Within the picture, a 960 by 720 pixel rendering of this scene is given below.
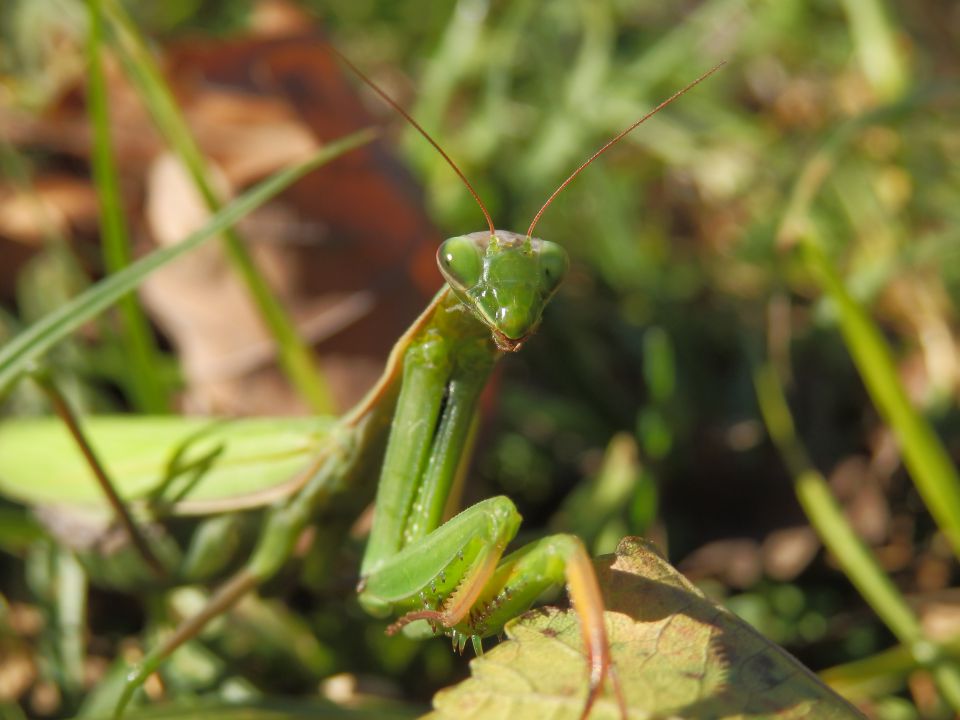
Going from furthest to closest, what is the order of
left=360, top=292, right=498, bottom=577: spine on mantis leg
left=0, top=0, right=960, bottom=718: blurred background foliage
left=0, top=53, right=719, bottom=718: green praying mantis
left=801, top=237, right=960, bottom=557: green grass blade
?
left=0, top=0, right=960, bottom=718: blurred background foliage
left=801, top=237, right=960, bottom=557: green grass blade
left=360, top=292, right=498, bottom=577: spine on mantis leg
left=0, top=53, right=719, bottom=718: green praying mantis

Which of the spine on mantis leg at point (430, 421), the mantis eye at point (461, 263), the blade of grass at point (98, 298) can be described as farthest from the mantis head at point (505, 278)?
the blade of grass at point (98, 298)

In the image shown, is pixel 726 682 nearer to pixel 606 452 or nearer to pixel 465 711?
pixel 465 711

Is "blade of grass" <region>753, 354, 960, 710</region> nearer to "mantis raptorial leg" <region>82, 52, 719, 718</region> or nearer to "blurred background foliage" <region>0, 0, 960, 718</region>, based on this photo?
"blurred background foliage" <region>0, 0, 960, 718</region>

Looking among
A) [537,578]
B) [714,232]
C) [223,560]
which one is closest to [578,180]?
[714,232]

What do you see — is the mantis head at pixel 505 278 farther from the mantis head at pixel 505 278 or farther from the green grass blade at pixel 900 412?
the green grass blade at pixel 900 412

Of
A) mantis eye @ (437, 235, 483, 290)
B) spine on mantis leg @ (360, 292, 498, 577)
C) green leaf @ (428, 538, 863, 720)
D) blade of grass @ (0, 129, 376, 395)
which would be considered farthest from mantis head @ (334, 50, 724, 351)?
blade of grass @ (0, 129, 376, 395)

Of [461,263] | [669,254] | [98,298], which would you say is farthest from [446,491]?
[669,254]
